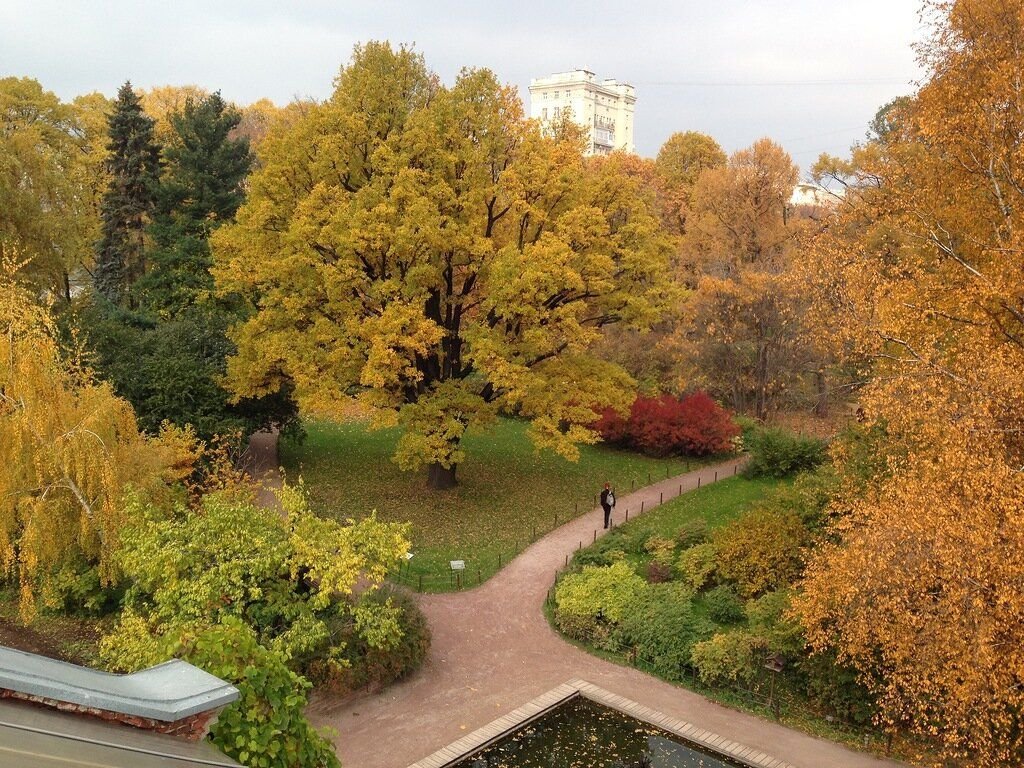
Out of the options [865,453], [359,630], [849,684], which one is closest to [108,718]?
[359,630]

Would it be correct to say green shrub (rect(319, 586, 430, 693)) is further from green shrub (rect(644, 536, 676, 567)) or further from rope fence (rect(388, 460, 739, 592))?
green shrub (rect(644, 536, 676, 567))

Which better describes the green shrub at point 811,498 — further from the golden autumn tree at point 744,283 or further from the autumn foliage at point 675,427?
the golden autumn tree at point 744,283

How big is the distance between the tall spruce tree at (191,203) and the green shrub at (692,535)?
913 inches

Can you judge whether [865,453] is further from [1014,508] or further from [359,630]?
[359,630]

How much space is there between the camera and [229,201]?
35156 mm

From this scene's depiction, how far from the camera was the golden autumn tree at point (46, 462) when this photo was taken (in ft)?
48.6

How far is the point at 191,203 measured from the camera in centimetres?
3447

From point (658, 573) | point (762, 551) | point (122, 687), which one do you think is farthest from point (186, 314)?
point (122, 687)

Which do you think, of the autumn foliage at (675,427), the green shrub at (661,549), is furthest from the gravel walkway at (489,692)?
the autumn foliage at (675,427)

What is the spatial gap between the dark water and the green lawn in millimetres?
5823

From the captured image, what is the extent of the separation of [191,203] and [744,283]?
80.8 ft

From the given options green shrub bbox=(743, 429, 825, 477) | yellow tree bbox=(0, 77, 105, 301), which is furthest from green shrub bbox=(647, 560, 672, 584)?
yellow tree bbox=(0, 77, 105, 301)

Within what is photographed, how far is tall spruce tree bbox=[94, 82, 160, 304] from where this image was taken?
37000 mm

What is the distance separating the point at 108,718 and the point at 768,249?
34.6m
